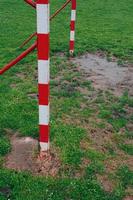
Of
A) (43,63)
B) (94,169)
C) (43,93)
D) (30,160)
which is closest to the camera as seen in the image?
(43,63)

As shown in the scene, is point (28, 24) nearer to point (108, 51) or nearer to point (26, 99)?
point (108, 51)

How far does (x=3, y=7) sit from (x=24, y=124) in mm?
9912

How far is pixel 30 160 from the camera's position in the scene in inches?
161

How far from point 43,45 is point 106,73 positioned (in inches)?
134

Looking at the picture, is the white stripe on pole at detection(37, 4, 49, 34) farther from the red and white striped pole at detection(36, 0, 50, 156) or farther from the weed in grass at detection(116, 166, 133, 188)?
the weed in grass at detection(116, 166, 133, 188)

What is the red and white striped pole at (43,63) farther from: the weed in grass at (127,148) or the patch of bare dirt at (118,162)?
the weed in grass at (127,148)

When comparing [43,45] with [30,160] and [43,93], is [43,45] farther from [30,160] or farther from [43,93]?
[30,160]

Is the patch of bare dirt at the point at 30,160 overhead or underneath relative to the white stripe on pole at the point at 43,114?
underneath

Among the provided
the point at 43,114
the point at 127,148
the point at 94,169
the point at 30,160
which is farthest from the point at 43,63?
the point at 127,148

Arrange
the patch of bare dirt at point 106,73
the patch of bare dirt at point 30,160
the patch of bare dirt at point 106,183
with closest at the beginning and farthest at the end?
the patch of bare dirt at point 106,183
the patch of bare dirt at point 30,160
the patch of bare dirt at point 106,73

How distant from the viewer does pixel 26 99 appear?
18.4 feet

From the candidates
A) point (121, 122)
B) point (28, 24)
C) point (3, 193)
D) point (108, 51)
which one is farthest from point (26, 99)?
point (28, 24)

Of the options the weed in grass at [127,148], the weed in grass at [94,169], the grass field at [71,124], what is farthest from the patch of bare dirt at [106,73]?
the weed in grass at [94,169]

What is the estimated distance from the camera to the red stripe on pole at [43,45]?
366 centimetres
